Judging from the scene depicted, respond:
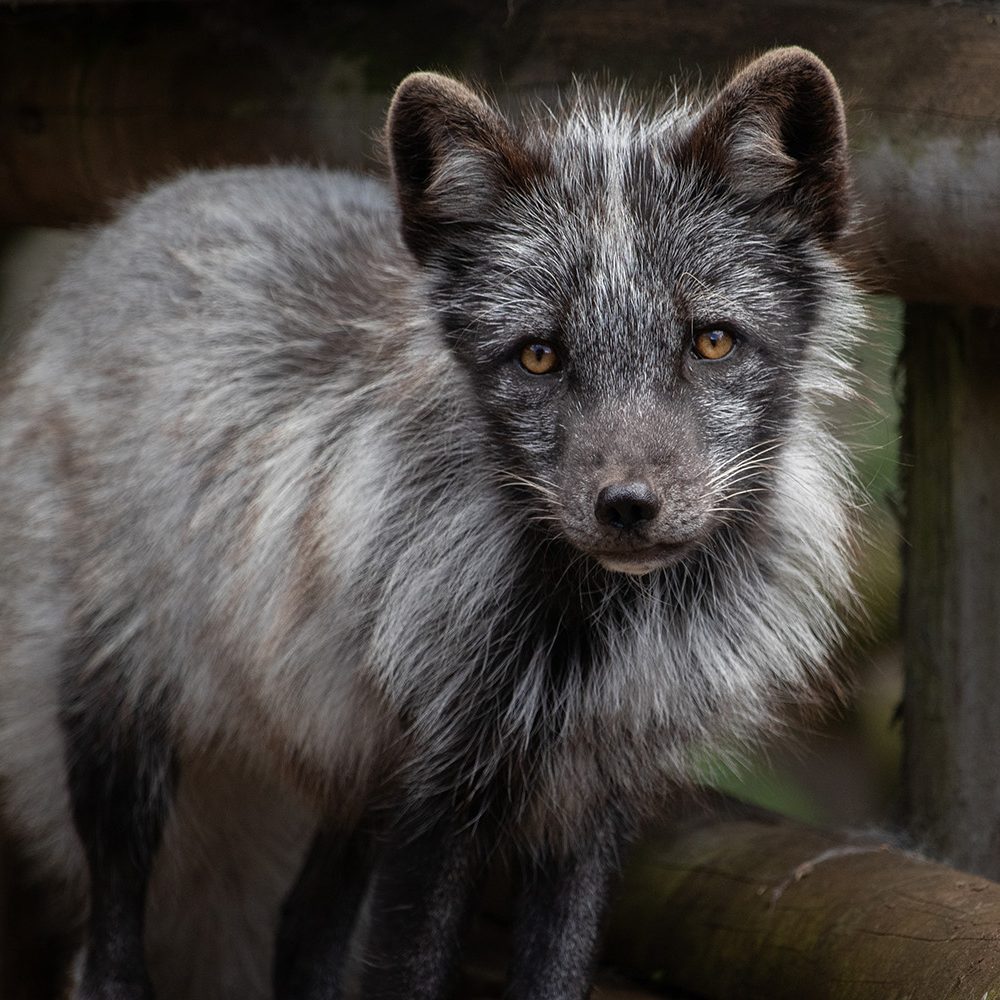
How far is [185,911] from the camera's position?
19.1ft

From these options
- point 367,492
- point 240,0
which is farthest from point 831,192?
point 240,0

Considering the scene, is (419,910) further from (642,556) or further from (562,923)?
(642,556)

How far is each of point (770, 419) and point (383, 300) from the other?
1.13 meters

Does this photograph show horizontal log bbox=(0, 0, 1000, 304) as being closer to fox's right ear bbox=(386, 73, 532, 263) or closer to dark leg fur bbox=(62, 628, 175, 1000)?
fox's right ear bbox=(386, 73, 532, 263)

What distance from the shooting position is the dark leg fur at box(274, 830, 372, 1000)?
5367 mm

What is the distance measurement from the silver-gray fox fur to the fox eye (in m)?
0.02

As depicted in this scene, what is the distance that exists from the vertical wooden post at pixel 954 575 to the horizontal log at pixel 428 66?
419 millimetres

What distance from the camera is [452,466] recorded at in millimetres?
4305

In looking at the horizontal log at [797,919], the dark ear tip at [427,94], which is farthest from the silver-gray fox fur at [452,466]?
the horizontal log at [797,919]

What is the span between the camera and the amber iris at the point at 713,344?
387 cm

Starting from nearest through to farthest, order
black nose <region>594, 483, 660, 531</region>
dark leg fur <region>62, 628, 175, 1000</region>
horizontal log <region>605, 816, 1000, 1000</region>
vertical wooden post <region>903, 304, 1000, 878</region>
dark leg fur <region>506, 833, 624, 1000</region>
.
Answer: black nose <region>594, 483, 660, 531</region>, horizontal log <region>605, 816, 1000, 1000</region>, dark leg fur <region>506, 833, 624, 1000</region>, dark leg fur <region>62, 628, 175, 1000</region>, vertical wooden post <region>903, 304, 1000, 878</region>

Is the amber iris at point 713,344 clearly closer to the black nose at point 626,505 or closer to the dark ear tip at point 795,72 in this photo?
the black nose at point 626,505

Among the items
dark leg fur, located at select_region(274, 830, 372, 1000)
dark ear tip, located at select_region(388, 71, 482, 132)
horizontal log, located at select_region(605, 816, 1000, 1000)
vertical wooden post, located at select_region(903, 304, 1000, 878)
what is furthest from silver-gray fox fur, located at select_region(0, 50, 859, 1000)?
vertical wooden post, located at select_region(903, 304, 1000, 878)

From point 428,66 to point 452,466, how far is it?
1.58 meters
